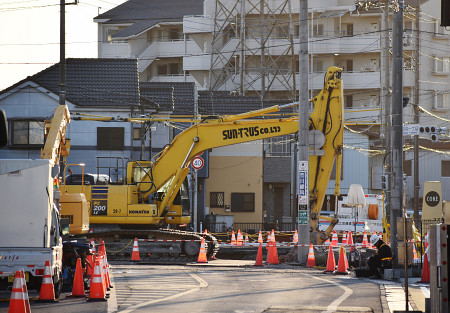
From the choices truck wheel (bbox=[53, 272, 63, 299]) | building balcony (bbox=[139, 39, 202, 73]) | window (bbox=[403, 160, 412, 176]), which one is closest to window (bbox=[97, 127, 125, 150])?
window (bbox=[403, 160, 412, 176])

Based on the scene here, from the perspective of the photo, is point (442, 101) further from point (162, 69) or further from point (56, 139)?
point (56, 139)

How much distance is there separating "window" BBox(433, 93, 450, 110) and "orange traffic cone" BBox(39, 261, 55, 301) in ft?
187

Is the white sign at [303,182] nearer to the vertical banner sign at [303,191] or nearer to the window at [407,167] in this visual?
the vertical banner sign at [303,191]

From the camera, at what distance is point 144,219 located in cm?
3155

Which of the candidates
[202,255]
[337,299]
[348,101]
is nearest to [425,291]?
[337,299]

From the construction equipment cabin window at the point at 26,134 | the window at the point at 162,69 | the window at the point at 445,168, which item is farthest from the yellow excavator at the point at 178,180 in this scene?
the window at the point at 162,69

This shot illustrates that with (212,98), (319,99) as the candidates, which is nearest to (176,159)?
(319,99)

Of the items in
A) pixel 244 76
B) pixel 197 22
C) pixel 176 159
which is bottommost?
pixel 176 159

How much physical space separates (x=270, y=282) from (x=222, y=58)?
48.5m

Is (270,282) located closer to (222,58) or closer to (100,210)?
(100,210)

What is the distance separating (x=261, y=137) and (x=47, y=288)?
1473 cm

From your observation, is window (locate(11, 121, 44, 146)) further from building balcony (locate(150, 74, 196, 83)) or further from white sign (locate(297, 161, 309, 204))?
building balcony (locate(150, 74, 196, 83))

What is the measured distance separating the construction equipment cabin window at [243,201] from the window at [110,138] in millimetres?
12152

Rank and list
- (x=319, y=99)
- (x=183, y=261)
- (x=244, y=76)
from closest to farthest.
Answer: (x=319, y=99), (x=183, y=261), (x=244, y=76)
